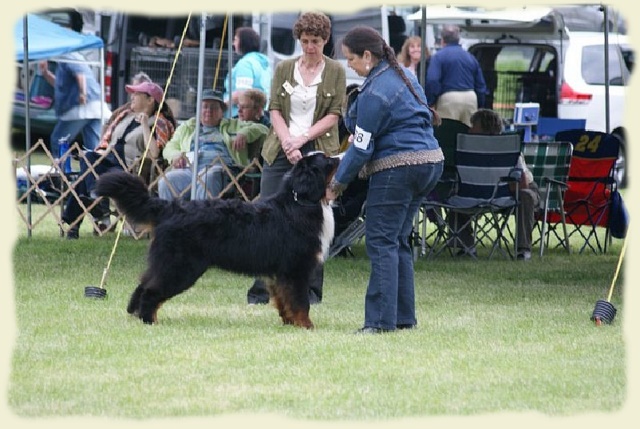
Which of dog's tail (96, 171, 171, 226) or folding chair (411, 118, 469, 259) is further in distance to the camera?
folding chair (411, 118, 469, 259)

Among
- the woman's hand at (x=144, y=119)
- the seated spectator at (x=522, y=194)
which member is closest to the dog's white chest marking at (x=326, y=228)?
the seated spectator at (x=522, y=194)

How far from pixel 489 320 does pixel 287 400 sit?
2489 mm

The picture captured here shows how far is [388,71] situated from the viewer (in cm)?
616

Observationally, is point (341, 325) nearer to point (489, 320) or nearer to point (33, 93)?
point (489, 320)

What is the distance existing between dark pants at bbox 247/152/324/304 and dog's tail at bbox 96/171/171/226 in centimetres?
82

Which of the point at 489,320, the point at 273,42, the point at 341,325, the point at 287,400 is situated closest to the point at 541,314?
the point at 489,320

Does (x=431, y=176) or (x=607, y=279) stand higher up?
(x=431, y=176)

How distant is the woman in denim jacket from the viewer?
609 cm

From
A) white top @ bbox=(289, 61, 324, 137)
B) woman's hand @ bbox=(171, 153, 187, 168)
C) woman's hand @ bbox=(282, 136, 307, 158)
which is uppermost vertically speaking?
white top @ bbox=(289, 61, 324, 137)

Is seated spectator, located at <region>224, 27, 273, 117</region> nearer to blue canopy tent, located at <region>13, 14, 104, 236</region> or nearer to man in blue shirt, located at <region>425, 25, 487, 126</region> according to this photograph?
man in blue shirt, located at <region>425, 25, 487, 126</region>

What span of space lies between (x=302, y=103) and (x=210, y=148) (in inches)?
142

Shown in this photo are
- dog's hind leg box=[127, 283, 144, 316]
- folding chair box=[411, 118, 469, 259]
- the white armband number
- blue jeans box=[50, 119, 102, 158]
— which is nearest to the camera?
the white armband number

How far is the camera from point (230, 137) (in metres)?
10.4

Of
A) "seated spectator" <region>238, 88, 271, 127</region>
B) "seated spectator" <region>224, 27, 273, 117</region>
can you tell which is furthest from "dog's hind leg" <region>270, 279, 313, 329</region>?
"seated spectator" <region>224, 27, 273, 117</region>
